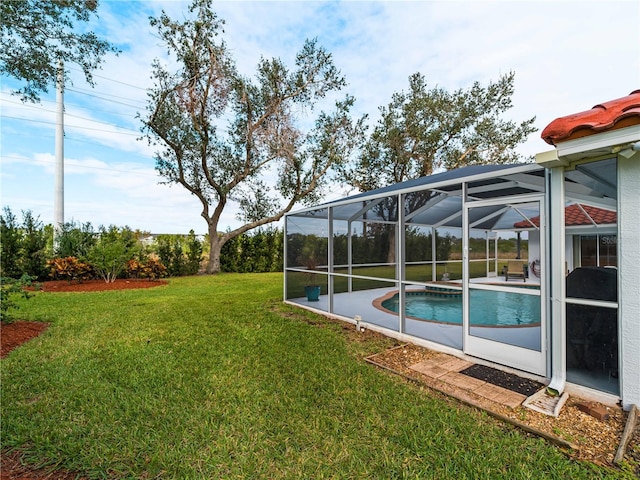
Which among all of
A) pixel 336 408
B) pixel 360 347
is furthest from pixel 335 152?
pixel 336 408

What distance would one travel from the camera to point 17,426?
2852 millimetres

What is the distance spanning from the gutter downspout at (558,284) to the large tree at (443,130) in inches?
516

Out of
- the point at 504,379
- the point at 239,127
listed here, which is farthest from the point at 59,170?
the point at 504,379

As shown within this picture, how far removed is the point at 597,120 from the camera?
303 centimetres

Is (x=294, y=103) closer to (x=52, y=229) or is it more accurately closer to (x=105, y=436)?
(x=52, y=229)

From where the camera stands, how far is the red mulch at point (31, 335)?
7.61ft

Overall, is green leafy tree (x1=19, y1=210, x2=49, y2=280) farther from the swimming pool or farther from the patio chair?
the patio chair

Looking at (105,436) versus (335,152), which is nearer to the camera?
(105,436)

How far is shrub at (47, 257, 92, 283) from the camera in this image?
11.3m

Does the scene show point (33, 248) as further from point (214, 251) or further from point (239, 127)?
point (239, 127)

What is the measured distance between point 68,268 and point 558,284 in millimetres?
14150

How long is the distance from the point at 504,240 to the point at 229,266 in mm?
13495

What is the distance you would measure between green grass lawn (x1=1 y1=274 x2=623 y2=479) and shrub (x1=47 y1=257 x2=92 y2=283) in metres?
7.26

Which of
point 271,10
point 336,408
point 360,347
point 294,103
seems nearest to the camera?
point 336,408
